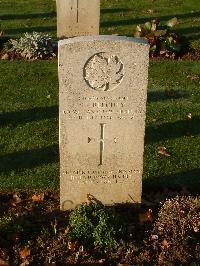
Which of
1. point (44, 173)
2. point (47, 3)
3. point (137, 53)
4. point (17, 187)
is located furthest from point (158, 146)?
point (47, 3)

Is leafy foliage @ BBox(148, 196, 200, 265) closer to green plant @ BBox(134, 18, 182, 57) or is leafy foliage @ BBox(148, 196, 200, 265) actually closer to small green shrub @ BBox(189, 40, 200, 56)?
green plant @ BBox(134, 18, 182, 57)

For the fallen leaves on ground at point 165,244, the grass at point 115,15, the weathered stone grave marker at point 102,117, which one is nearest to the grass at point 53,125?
the grass at point 115,15

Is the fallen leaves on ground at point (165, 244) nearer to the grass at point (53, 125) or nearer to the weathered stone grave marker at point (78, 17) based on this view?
the grass at point (53, 125)

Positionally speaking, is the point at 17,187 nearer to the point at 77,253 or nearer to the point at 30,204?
the point at 30,204

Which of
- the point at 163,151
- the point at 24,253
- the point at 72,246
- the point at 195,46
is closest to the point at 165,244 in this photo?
the point at 72,246

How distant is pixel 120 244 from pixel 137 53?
200 cm

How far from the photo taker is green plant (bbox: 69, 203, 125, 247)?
5258 millimetres

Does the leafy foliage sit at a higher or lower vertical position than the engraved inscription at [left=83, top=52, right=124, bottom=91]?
lower

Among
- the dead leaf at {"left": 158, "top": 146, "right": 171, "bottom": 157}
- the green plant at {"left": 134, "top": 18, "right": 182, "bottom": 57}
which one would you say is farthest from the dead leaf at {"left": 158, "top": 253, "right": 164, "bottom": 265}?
the green plant at {"left": 134, "top": 18, "right": 182, "bottom": 57}

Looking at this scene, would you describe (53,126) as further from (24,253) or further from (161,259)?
(161,259)

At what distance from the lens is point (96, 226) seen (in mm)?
5305

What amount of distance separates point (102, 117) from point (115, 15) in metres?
10.6

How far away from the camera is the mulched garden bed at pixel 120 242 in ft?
17.0

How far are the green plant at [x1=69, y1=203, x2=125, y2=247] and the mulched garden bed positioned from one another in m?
0.08
